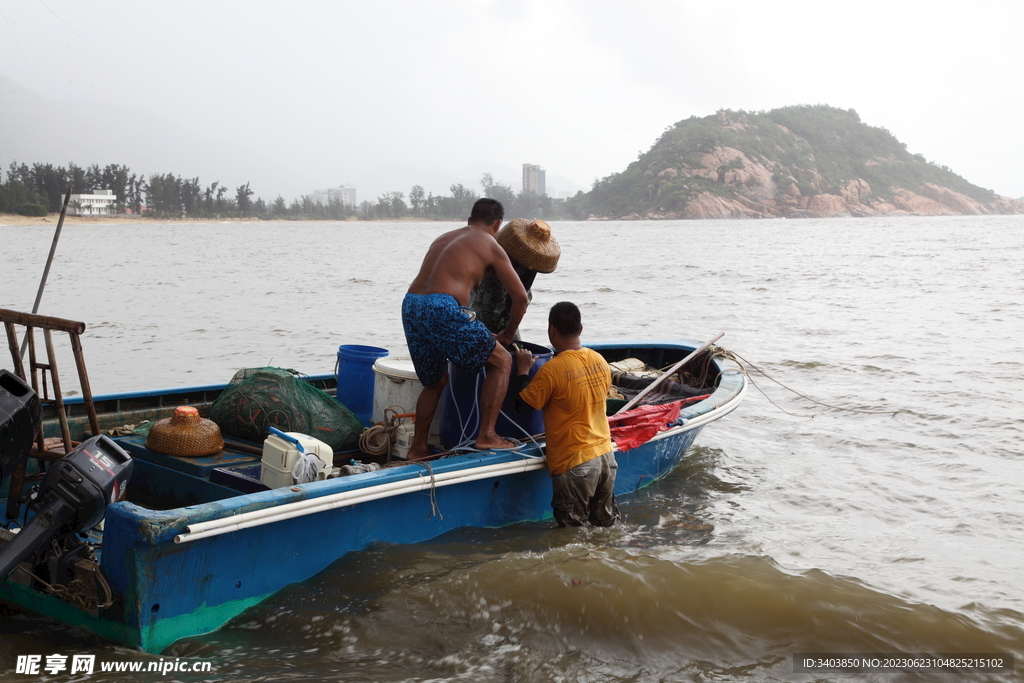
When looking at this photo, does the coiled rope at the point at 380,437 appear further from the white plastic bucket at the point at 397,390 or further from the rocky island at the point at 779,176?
the rocky island at the point at 779,176

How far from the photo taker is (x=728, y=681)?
379 cm

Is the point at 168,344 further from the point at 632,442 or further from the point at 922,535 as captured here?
the point at 922,535

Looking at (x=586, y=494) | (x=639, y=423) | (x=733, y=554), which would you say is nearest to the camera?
(x=586, y=494)

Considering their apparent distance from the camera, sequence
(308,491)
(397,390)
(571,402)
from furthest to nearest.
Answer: (397,390), (571,402), (308,491)

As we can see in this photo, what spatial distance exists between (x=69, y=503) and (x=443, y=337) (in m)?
1.96

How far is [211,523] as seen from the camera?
3209 mm

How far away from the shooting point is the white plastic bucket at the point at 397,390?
4828 millimetres

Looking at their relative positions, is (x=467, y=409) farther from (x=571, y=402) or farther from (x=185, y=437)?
(x=185, y=437)

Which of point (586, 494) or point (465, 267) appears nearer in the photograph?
point (465, 267)

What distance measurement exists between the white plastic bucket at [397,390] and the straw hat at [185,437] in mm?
1005

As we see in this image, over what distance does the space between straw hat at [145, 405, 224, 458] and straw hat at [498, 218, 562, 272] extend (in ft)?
6.79

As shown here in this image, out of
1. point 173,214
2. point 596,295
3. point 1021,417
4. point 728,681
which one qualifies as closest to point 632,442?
point 728,681

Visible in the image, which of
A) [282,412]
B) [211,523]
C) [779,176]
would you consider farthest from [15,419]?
[779,176]

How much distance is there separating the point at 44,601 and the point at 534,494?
2636mm
